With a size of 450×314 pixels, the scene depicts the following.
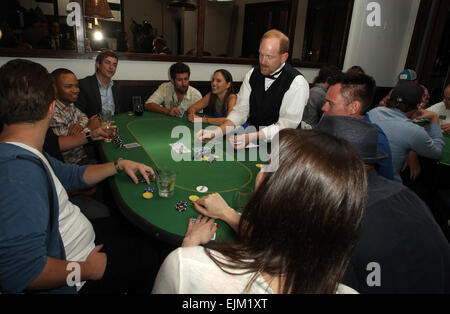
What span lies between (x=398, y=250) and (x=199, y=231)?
2.35 feet

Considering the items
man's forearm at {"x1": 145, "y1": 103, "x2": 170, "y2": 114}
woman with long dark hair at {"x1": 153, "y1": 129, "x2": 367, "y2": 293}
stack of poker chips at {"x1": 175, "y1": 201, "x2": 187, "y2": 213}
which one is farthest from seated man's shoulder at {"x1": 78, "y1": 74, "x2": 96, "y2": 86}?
woman with long dark hair at {"x1": 153, "y1": 129, "x2": 367, "y2": 293}

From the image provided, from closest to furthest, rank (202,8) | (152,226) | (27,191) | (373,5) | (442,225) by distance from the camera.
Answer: (27,191) < (152,226) < (442,225) < (202,8) < (373,5)

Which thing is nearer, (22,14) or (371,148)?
(371,148)

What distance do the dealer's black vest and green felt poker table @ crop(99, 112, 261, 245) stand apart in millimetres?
660

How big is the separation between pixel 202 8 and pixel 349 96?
11.6 ft

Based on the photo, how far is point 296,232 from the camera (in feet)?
2.19

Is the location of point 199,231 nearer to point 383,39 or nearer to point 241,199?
point 241,199

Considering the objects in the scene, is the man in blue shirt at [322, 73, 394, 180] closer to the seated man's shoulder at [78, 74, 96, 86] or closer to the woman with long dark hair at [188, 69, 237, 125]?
the woman with long dark hair at [188, 69, 237, 125]

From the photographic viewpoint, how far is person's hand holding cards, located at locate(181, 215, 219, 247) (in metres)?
1.08

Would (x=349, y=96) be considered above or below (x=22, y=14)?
below

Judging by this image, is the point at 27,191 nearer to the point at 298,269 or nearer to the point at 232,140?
the point at 298,269
